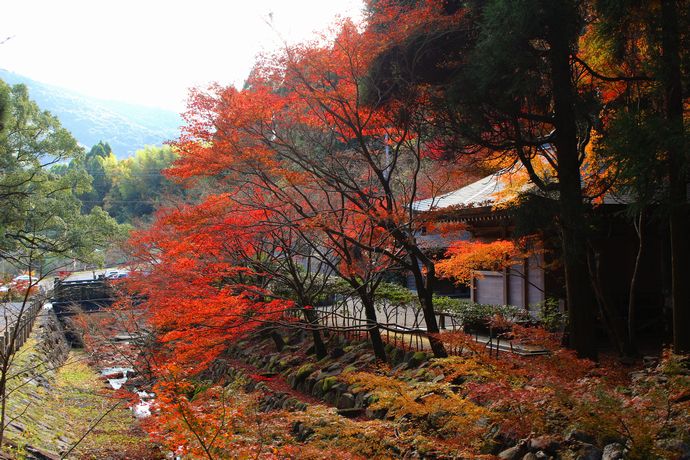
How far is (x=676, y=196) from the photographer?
6988 millimetres

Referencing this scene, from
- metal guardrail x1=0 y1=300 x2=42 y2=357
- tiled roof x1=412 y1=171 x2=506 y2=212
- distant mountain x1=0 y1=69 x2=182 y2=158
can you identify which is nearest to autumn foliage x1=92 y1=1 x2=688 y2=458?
tiled roof x1=412 y1=171 x2=506 y2=212

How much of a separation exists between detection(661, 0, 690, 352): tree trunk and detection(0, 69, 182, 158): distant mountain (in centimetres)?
15309

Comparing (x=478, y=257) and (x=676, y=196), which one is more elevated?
(x=676, y=196)

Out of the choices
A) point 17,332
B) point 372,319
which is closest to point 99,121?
point 372,319

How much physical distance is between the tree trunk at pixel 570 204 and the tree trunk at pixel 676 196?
1.26 m

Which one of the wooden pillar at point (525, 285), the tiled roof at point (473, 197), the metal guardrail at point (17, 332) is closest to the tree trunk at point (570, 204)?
the tiled roof at point (473, 197)

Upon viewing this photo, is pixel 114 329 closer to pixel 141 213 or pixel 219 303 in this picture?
pixel 219 303

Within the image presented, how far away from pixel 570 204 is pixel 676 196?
152 cm

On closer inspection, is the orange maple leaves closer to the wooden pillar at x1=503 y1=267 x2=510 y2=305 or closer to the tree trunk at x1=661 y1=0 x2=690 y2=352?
the wooden pillar at x1=503 y1=267 x2=510 y2=305

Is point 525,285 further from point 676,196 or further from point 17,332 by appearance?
point 17,332

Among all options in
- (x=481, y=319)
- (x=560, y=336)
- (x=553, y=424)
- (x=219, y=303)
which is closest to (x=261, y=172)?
(x=219, y=303)

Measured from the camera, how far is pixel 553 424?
605cm

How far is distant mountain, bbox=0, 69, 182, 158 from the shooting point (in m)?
161

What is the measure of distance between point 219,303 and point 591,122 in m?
8.05
